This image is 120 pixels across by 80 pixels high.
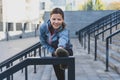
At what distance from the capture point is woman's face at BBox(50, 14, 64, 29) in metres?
3.87

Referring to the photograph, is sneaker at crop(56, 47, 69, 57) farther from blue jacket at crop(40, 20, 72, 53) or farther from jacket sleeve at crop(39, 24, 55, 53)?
jacket sleeve at crop(39, 24, 55, 53)

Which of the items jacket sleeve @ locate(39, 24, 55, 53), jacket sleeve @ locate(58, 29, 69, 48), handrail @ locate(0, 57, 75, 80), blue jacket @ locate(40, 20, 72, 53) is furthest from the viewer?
jacket sleeve @ locate(39, 24, 55, 53)

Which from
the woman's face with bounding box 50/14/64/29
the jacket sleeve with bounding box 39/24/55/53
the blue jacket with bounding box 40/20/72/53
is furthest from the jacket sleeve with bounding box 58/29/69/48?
the jacket sleeve with bounding box 39/24/55/53

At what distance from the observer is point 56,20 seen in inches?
154

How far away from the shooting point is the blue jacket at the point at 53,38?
386 centimetres

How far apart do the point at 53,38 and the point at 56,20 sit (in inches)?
11.6

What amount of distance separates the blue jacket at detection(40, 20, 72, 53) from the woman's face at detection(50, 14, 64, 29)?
61 millimetres

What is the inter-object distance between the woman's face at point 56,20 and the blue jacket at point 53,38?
2.4 inches

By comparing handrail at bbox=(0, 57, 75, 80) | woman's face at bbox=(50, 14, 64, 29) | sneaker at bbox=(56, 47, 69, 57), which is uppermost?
woman's face at bbox=(50, 14, 64, 29)

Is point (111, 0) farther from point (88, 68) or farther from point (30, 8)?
point (88, 68)

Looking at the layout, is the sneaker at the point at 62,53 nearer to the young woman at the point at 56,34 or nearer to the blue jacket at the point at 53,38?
the young woman at the point at 56,34

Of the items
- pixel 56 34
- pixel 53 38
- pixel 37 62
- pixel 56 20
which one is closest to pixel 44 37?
pixel 53 38

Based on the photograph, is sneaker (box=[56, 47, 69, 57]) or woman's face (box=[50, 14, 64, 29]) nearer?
sneaker (box=[56, 47, 69, 57])

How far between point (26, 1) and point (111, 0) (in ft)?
171
